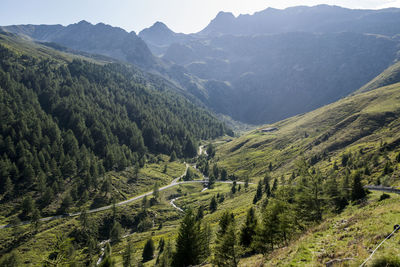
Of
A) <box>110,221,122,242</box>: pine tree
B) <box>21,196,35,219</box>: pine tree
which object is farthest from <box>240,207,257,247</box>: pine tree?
<box>21,196,35,219</box>: pine tree

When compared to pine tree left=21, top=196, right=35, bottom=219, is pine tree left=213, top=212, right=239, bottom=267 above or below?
above

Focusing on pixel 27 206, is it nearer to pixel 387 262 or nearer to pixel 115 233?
pixel 115 233

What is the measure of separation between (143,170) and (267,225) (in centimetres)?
16869

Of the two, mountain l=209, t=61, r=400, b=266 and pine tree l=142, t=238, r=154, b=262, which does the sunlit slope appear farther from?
pine tree l=142, t=238, r=154, b=262

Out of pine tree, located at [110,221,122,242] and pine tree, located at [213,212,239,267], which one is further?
pine tree, located at [110,221,122,242]

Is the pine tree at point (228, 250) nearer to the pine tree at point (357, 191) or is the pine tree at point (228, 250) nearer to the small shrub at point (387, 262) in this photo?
the small shrub at point (387, 262)

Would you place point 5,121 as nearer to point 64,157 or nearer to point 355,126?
point 64,157

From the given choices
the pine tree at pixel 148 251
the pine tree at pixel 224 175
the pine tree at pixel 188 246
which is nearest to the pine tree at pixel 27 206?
the pine tree at pixel 148 251

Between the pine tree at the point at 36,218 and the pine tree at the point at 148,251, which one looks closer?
the pine tree at the point at 148,251

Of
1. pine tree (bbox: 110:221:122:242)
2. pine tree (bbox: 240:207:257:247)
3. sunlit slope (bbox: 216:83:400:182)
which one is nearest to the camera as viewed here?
pine tree (bbox: 240:207:257:247)

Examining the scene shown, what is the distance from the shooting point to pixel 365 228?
80.0ft

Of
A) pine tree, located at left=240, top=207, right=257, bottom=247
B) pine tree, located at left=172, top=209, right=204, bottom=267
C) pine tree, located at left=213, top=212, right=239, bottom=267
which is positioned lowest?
pine tree, located at left=172, top=209, right=204, bottom=267

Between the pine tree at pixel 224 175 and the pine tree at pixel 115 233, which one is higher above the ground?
the pine tree at pixel 224 175

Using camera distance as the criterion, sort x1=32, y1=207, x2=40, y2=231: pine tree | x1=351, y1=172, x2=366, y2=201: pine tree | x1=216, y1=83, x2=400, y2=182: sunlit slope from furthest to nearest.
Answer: x1=216, y1=83, x2=400, y2=182: sunlit slope → x1=32, y1=207, x2=40, y2=231: pine tree → x1=351, y1=172, x2=366, y2=201: pine tree
